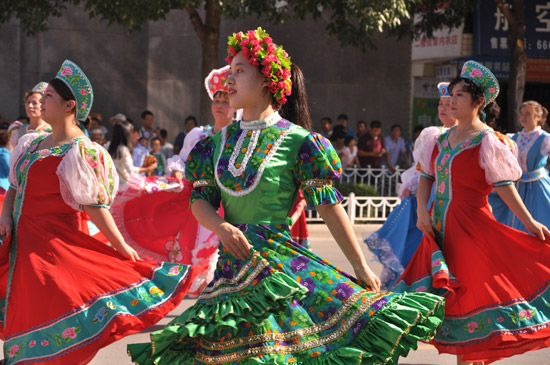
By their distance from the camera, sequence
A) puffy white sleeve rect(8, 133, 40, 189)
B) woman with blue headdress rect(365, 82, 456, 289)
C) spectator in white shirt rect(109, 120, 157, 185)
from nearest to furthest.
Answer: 1. puffy white sleeve rect(8, 133, 40, 189)
2. woman with blue headdress rect(365, 82, 456, 289)
3. spectator in white shirt rect(109, 120, 157, 185)

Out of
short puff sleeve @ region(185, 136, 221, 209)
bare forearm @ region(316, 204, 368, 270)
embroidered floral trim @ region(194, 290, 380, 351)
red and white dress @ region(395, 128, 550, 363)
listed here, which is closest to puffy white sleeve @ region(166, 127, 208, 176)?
red and white dress @ region(395, 128, 550, 363)

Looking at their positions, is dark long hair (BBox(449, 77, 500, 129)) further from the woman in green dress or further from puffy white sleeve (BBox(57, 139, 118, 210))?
puffy white sleeve (BBox(57, 139, 118, 210))

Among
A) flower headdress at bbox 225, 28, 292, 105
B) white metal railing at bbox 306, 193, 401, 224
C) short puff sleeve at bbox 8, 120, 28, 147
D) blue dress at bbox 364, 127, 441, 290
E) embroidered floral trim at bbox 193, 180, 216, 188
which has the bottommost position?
white metal railing at bbox 306, 193, 401, 224

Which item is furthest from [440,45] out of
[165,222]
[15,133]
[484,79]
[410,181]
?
[484,79]

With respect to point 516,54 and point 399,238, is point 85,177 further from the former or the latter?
point 516,54

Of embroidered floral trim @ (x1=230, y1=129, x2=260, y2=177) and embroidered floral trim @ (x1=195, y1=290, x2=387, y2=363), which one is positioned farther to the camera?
embroidered floral trim @ (x1=230, y1=129, x2=260, y2=177)

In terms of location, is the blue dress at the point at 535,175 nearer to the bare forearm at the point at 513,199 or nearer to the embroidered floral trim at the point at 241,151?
the bare forearm at the point at 513,199

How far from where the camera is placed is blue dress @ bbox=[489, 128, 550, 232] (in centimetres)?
845

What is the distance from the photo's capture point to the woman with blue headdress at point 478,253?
5.11 metres

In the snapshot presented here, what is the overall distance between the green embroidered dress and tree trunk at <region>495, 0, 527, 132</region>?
40.0 feet

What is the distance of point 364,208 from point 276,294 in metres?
10.8

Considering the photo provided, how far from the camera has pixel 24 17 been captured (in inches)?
594

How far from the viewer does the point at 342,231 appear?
3.69m

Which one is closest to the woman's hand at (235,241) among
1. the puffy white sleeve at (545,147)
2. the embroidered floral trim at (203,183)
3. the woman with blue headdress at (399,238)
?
the embroidered floral trim at (203,183)
